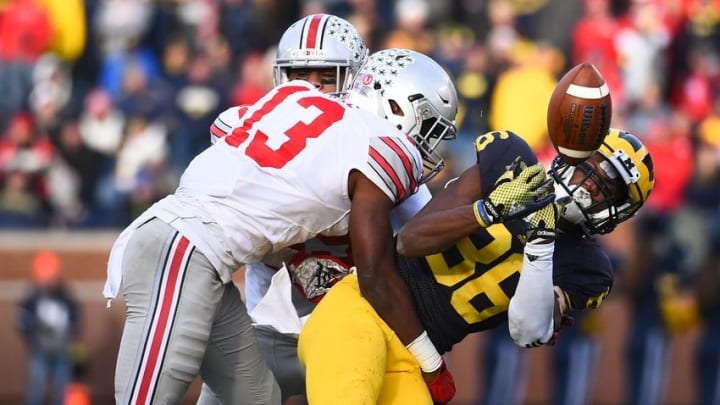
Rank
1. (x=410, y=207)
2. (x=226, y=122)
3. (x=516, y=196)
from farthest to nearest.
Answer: (x=226, y=122) → (x=410, y=207) → (x=516, y=196)

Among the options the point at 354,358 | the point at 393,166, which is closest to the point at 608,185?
the point at 393,166

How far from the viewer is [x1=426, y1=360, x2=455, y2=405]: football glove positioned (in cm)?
510

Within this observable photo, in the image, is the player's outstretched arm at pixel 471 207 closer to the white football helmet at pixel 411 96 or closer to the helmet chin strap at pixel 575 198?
the helmet chin strap at pixel 575 198

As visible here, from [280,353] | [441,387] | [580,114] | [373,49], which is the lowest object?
[373,49]

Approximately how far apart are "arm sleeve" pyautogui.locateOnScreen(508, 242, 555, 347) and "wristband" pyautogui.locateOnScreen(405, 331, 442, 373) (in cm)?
27

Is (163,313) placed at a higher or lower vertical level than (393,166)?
lower

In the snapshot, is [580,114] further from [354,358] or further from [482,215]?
[354,358]

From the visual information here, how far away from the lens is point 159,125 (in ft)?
38.1

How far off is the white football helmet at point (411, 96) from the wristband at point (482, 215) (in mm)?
700

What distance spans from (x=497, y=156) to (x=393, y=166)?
0.34 meters

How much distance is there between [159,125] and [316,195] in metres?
6.71

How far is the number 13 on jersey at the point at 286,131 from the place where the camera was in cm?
508

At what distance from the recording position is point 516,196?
4758 mm

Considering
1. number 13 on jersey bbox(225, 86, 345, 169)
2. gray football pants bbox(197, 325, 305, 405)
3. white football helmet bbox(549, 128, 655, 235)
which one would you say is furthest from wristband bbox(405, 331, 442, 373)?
gray football pants bbox(197, 325, 305, 405)
